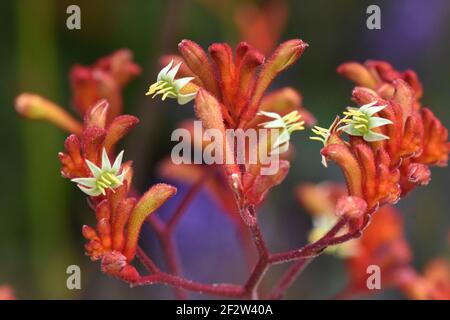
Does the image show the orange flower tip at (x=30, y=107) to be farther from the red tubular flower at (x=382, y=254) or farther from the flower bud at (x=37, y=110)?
the red tubular flower at (x=382, y=254)

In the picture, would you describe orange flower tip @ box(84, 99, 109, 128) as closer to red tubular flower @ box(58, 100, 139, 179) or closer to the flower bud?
red tubular flower @ box(58, 100, 139, 179)

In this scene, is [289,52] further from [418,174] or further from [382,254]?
[382,254]

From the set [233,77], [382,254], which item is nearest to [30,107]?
[233,77]

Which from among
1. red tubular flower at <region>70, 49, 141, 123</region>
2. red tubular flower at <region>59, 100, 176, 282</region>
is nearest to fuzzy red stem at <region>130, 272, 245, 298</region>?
red tubular flower at <region>59, 100, 176, 282</region>

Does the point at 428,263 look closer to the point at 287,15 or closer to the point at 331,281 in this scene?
the point at 331,281

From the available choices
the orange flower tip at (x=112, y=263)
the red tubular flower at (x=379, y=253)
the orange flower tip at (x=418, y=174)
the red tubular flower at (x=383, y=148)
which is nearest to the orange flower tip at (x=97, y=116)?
the orange flower tip at (x=112, y=263)

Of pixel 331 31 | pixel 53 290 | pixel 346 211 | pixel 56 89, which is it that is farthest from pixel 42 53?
pixel 346 211

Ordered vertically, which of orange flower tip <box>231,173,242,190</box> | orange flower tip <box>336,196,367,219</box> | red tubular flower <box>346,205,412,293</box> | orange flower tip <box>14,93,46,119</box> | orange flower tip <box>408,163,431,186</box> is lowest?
red tubular flower <box>346,205,412,293</box>

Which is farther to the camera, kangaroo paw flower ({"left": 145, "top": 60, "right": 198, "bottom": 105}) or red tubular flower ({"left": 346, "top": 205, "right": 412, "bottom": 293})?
red tubular flower ({"left": 346, "top": 205, "right": 412, "bottom": 293})
